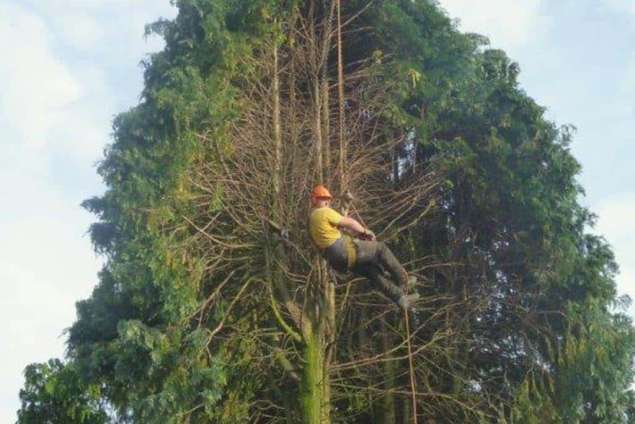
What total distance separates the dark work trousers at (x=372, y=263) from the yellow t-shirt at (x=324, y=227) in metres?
0.06

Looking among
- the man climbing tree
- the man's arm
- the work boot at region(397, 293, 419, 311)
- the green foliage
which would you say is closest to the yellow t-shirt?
the man climbing tree

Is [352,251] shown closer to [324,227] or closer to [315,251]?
[324,227]

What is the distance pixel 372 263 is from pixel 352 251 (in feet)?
0.82

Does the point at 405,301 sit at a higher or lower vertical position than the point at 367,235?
lower

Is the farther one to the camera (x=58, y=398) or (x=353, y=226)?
(x=58, y=398)

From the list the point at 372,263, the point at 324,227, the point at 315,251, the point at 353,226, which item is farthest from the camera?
the point at 315,251

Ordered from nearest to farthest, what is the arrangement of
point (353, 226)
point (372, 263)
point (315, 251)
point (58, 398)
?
point (353, 226) → point (372, 263) → point (315, 251) → point (58, 398)

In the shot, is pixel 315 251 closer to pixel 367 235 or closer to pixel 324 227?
pixel 324 227

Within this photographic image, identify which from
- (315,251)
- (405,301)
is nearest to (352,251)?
(405,301)

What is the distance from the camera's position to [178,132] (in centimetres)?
898

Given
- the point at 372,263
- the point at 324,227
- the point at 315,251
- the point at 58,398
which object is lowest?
the point at 58,398

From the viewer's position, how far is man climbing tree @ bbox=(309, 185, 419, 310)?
7684 millimetres

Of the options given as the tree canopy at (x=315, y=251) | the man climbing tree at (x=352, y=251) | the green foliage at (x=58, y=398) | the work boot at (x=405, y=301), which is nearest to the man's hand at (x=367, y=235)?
the man climbing tree at (x=352, y=251)

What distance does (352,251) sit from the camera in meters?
7.76
